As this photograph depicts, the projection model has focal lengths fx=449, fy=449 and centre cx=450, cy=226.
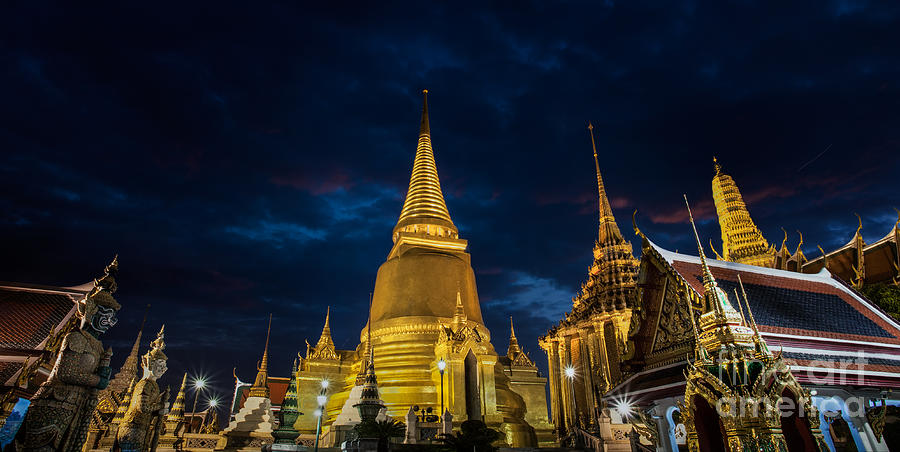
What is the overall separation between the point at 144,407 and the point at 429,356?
13.5 meters

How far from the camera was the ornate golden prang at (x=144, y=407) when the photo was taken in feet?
A: 24.6

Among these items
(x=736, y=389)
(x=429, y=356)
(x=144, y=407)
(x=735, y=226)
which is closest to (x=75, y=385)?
(x=144, y=407)

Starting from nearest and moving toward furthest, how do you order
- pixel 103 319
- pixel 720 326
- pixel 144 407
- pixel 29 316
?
1. pixel 720 326
2. pixel 103 319
3. pixel 29 316
4. pixel 144 407

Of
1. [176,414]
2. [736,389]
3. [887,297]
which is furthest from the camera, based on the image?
[176,414]

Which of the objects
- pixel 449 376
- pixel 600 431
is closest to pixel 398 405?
pixel 449 376

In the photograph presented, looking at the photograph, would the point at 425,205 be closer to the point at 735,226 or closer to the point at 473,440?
the point at 473,440

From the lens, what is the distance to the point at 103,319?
547cm

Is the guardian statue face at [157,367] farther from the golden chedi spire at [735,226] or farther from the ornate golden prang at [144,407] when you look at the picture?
the golden chedi spire at [735,226]

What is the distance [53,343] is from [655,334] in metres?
8.39

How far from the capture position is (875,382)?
6.67 metres

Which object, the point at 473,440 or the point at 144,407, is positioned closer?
the point at 144,407

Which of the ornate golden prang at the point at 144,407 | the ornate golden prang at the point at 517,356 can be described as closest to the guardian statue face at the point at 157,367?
the ornate golden prang at the point at 144,407

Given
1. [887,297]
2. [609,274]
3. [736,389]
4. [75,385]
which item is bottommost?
[736,389]

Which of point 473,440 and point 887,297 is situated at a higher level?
point 887,297
